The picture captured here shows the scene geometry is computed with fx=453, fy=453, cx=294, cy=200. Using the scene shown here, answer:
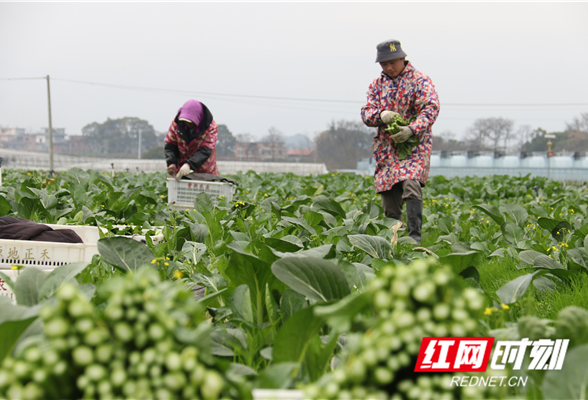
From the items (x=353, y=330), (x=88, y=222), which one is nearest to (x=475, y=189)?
(x=88, y=222)

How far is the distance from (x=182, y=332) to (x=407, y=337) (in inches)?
12.7

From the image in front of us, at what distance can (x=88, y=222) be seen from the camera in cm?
342

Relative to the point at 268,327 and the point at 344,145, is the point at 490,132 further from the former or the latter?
the point at 268,327

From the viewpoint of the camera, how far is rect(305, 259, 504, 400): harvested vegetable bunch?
Result: 0.65 metres

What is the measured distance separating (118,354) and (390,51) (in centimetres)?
384

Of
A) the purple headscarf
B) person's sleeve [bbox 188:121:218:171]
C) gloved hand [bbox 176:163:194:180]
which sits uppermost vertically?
the purple headscarf

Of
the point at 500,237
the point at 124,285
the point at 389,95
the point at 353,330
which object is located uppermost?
the point at 389,95

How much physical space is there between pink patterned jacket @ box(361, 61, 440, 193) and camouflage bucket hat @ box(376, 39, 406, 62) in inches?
9.2

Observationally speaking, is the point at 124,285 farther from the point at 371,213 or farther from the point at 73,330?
the point at 371,213

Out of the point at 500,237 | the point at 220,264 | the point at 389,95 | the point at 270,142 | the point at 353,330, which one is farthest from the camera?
the point at 270,142

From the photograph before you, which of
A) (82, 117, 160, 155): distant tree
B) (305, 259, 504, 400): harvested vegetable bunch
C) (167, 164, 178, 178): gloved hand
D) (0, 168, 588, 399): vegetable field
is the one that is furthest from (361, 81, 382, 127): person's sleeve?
(82, 117, 160, 155): distant tree

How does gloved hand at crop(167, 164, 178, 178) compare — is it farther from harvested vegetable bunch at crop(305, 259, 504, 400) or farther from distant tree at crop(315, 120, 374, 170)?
distant tree at crop(315, 120, 374, 170)

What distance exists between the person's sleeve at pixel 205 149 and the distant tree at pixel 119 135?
86126 millimetres

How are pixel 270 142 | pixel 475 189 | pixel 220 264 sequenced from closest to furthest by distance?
pixel 220 264
pixel 475 189
pixel 270 142
